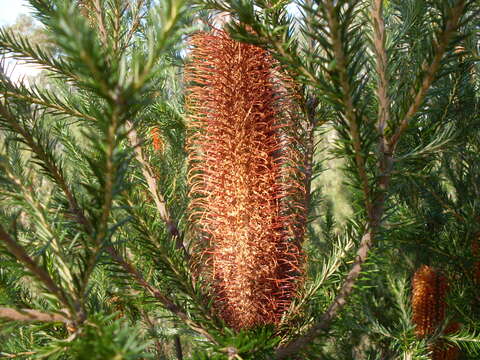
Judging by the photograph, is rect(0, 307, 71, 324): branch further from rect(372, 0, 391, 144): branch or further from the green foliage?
rect(372, 0, 391, 144): branch

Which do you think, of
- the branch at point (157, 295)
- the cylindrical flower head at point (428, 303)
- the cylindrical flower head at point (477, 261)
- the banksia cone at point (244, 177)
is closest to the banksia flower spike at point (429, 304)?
the cylindrical flower head at point (428, 303)

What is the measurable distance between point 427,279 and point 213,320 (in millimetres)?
1161

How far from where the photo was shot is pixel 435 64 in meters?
0.48

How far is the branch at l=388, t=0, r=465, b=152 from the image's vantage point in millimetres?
437

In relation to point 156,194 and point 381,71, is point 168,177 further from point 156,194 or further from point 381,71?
point 381,71

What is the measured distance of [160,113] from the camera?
127 centimetres

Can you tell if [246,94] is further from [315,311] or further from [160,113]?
[160,113]

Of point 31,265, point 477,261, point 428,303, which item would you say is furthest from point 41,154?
point 428,303

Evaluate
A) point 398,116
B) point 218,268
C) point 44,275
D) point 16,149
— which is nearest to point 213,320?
point 218,268

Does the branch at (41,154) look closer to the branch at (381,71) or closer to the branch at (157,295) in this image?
the branch at (157,295)

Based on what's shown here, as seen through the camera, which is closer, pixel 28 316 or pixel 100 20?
pixel 28 316

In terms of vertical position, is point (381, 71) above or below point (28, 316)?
above

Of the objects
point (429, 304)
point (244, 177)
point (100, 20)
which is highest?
point (100, 20)

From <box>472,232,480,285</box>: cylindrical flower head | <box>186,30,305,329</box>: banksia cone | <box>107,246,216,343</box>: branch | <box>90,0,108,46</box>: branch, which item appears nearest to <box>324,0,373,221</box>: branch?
<box>186,30,305,329</box>: banksia cone
